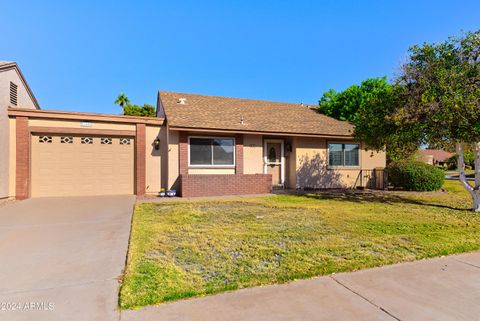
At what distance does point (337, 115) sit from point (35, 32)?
1540 cm

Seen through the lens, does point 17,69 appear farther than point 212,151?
No

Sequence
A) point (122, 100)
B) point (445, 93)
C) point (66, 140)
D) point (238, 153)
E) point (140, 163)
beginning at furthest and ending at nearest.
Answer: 1. point (122, 100)
2. point (238, 153)
3. point (140, 163)
4. point (66, 140)
5. point (445, 93)

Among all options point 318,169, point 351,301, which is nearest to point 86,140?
point 318,169

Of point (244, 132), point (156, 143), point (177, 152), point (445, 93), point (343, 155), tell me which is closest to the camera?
point (445, 93)

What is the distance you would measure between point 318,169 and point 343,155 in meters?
1.67

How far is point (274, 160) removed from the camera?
13062 millimetres

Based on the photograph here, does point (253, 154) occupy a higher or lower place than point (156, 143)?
lower

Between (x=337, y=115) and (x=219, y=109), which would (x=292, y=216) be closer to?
(x=219, y=109)

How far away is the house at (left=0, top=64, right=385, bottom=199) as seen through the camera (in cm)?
981

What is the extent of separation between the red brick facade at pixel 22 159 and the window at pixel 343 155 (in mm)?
13018

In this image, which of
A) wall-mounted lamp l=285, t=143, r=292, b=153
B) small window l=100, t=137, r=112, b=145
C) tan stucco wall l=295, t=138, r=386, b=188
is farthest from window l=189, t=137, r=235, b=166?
tan stucco wall l=295, t=138, r=386, b=188

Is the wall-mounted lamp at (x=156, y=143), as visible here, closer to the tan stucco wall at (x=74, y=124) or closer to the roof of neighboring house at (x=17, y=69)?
the tan stucco wall at (x=74, y=124)

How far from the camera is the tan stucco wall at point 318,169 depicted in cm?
1280

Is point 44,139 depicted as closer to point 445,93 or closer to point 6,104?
point 6,104
